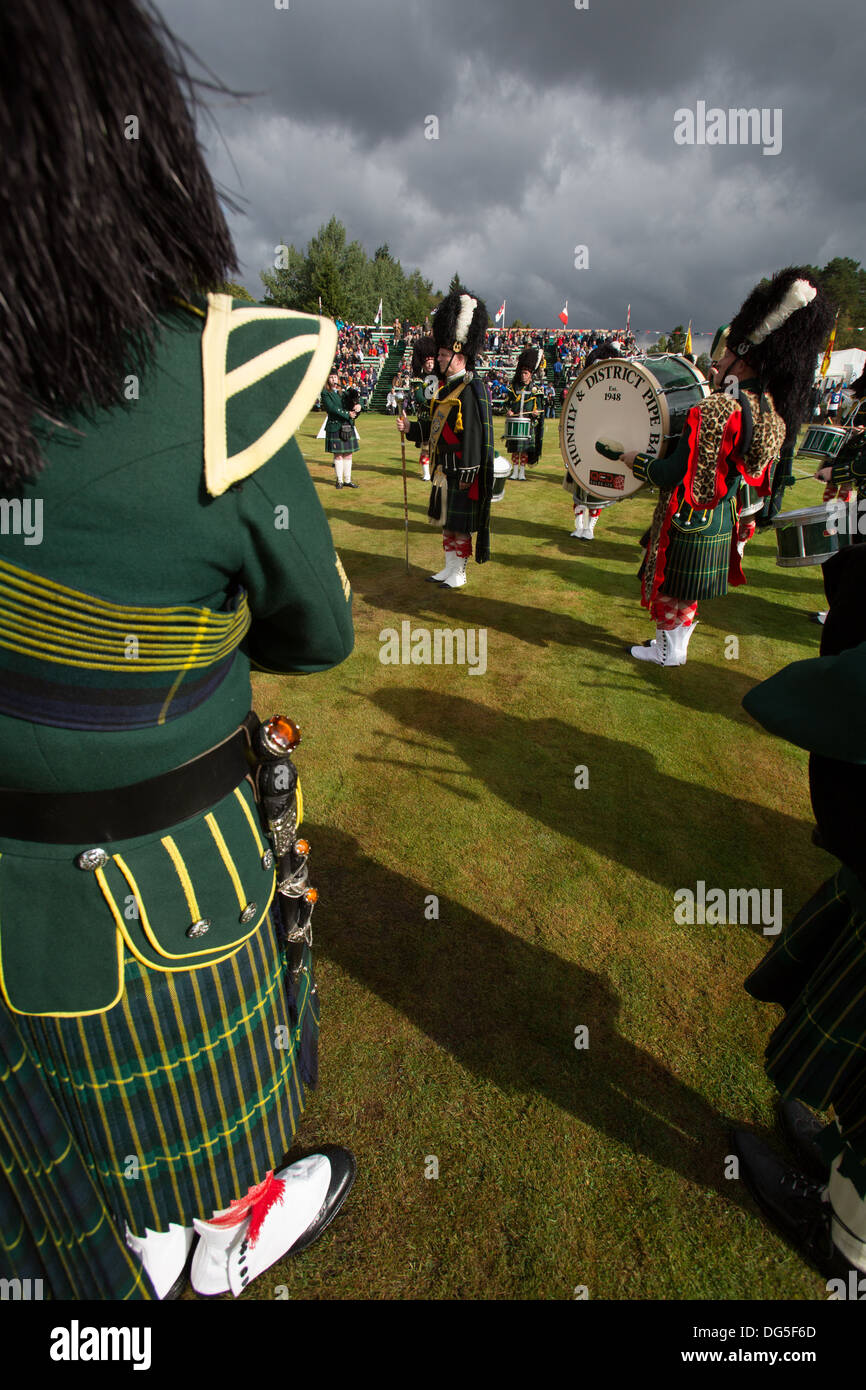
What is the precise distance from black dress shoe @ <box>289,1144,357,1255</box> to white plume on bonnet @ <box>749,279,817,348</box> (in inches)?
216

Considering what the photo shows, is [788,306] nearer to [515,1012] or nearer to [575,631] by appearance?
[575,631]

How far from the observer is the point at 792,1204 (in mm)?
1926

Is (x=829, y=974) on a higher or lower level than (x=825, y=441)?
lower

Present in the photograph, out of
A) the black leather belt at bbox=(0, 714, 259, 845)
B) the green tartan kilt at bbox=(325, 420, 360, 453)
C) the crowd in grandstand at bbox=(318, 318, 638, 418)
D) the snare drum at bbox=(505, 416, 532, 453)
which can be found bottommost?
the black leather belt at bbox=(0, 714, 259, 845)

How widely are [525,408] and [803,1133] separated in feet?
42.5

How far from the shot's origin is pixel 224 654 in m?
1.23

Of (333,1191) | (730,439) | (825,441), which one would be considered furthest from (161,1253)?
(825,441)

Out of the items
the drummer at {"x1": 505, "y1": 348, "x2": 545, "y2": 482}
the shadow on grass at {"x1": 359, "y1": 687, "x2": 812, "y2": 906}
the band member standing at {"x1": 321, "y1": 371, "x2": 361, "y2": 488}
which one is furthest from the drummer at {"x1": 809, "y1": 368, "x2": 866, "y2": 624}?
the band member standing at {"x1": 321, "y1": 371, "x2": 361, "y2": 488}

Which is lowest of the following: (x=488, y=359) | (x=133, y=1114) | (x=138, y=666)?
(x=133, y=1114)

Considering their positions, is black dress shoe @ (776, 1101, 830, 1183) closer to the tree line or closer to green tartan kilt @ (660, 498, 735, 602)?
green tartan kilt @ (660, 498, 735, 602)

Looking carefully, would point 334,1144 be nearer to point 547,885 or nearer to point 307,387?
point 547,885

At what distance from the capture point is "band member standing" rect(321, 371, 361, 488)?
10.9m

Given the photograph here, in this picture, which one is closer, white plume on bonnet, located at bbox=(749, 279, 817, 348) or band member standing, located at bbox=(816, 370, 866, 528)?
white plume on bonnet, located at bbox=(749, 279, 817, 348)
